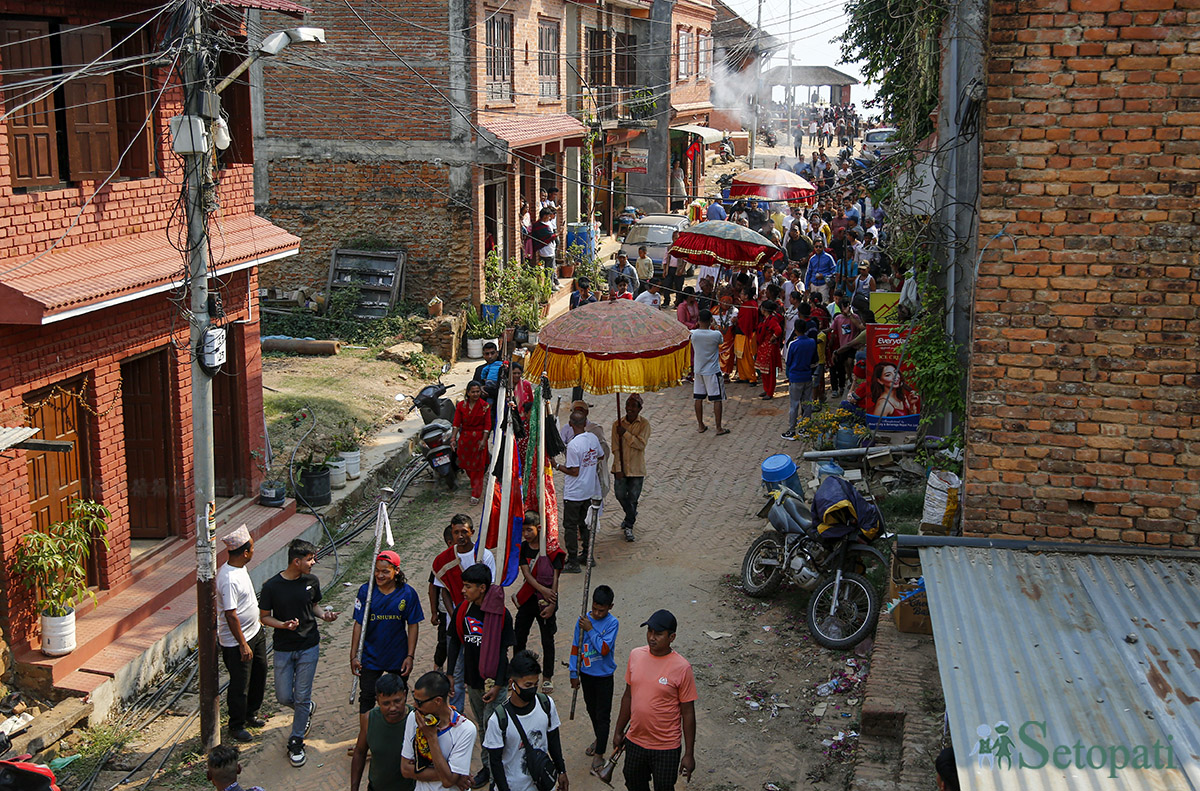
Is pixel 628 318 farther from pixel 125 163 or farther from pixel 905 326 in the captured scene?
pixel 125 163

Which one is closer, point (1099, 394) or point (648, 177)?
point (1099, 394)

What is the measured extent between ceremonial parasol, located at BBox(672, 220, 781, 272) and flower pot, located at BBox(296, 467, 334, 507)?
883 cm

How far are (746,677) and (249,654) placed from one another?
4.14 metres

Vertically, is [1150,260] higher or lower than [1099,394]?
higher

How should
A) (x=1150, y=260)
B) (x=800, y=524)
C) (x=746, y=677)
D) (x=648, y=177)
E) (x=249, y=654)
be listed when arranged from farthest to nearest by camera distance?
(x=648, y=177) < (x=800, y=524) < (x=746, y=677) < (x=249, y=654) < (x=1150, y=260)

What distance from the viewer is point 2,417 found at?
842 cm

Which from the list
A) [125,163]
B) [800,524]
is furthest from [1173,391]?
[125,163]

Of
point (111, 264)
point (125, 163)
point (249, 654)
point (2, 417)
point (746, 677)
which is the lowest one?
point (746, 677)

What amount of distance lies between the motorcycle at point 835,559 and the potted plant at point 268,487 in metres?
5.71

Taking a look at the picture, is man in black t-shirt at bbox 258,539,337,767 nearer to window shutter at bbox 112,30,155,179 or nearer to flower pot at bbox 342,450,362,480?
window shutter at bbox 112,30,155,179

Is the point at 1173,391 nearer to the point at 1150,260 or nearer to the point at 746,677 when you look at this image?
the point at 1150,260

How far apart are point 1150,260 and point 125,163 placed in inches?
355

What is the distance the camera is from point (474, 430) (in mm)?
12961

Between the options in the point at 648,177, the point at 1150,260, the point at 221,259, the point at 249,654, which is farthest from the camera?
the point at 648,177
